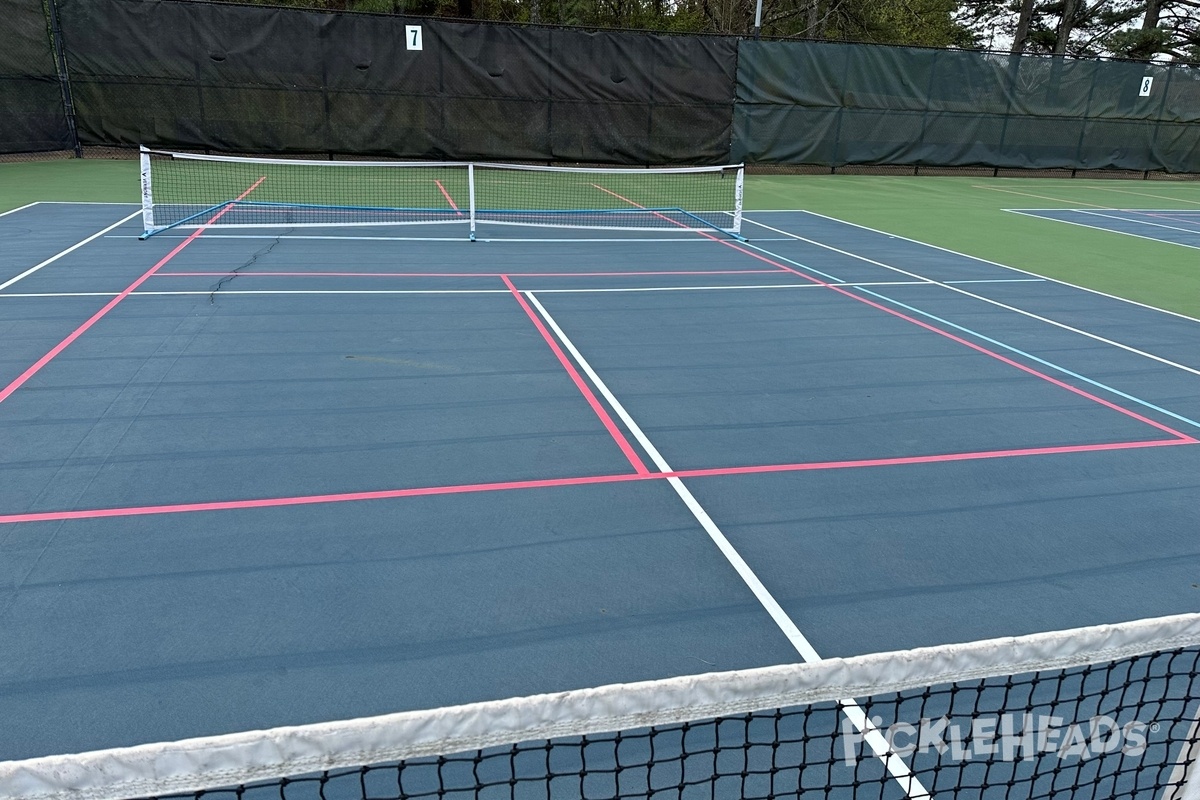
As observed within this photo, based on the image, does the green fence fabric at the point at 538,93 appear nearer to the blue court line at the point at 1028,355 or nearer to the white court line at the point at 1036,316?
the white court line at the point at 1036,316

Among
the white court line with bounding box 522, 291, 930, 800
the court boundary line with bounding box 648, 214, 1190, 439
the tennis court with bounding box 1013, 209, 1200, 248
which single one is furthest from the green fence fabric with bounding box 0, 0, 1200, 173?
the white court line with bounding box 522, 291, 930, 800

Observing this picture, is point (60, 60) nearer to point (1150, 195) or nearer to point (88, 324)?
point (88, 324)

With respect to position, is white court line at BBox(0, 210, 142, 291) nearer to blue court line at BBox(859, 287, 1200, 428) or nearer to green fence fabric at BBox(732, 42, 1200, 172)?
blue court line at BBox(859, 287, 1200, 428)

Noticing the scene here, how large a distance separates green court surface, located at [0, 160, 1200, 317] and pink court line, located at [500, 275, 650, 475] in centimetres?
776

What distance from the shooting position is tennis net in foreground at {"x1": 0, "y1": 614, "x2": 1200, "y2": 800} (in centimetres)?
170

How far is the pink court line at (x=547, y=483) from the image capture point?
464cm

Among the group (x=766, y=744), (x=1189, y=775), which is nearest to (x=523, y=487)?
(x=766, y=744)

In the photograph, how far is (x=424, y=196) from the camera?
17.0 meters

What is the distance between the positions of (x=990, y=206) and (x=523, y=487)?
17.7 metres

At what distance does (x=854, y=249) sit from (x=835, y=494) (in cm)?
905

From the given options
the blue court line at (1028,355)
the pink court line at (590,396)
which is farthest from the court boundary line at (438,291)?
the pink court line at (590,396)

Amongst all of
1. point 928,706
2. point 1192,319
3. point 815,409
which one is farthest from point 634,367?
point 1192,319

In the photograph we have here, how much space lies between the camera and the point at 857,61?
2325 cm

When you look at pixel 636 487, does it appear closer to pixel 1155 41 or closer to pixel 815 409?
pixel 815 409
